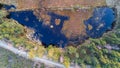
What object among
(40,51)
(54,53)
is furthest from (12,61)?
(54,53)

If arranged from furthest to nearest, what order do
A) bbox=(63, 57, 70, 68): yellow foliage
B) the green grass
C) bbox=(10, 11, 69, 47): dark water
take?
bbox=(10, 11, 69, 47): dark water → the green grass → bbox=(63, 57, 70, 68): yellow foliage

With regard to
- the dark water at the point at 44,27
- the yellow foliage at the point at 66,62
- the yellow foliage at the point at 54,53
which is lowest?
the yellow foliage at the point at 66,62

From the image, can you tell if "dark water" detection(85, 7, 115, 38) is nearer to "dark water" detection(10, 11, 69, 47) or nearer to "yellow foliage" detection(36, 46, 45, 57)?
"dark water" detection(10, 11, 69, 47)

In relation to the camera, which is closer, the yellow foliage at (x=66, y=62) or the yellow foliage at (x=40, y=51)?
the yellow foliage at (x=66, y=62)

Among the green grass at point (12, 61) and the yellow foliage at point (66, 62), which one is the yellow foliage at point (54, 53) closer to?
the yellow foliage at point (66, 62)

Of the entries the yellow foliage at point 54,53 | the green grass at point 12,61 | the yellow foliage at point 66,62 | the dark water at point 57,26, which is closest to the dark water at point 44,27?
the dark water at point 57,26

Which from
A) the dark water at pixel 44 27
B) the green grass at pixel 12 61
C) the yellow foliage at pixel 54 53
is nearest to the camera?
the yellow foliage at pixel 54 53

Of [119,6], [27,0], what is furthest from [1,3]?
[119,6]

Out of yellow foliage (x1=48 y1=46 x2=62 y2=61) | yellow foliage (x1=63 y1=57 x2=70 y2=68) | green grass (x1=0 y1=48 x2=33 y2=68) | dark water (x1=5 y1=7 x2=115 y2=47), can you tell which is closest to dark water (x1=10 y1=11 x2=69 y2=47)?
dark water (x1=5 y1=7 x2=115 y2=47)
